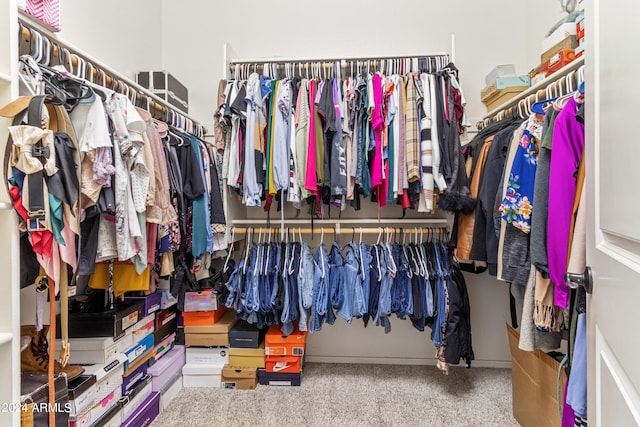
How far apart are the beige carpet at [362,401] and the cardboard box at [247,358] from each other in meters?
0.15

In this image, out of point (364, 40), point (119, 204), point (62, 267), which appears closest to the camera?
point (62, 267)

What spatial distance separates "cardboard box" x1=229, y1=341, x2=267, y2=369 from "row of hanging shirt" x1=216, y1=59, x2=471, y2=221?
0.98m

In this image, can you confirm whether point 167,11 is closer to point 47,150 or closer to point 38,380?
point 47,150

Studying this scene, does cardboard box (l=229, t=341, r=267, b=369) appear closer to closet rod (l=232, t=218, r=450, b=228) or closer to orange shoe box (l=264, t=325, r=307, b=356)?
orange shoe box (l=264, t=325, r=307, b=356)

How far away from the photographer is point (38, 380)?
1014 millimetres

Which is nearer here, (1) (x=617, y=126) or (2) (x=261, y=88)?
(1) (x=617, y=126)

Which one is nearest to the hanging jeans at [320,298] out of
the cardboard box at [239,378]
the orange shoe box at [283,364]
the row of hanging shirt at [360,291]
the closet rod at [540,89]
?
the row of hanging shirt at [360,291]

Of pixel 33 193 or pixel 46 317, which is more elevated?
pixel 33 193

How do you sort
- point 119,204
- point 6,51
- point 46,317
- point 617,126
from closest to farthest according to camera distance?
1. point 617,126
2. point 6,51
3. point 119,204
4. point 46,317

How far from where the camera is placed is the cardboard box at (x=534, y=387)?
4.32ft

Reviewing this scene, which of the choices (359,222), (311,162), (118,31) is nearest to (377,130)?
(311,162)

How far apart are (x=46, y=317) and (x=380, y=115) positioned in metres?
1.91

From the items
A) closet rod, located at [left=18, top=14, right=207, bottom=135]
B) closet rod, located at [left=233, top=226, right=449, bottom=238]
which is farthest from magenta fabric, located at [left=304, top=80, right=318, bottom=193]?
closet rod, located at [left=18, top=14, right=207, bottom=135]

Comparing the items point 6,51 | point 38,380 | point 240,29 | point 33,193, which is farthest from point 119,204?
point 240,29
